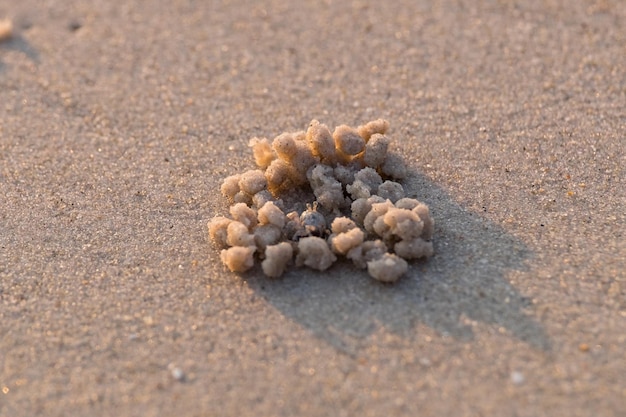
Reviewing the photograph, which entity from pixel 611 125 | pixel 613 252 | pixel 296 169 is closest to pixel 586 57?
pixel 611 125

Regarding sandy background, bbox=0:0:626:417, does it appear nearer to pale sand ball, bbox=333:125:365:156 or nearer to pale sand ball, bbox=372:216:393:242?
pale sand ball, bbox=372:216:393:242

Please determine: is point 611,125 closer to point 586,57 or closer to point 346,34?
point 586,57

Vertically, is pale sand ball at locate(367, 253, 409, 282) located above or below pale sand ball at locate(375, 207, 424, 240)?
below

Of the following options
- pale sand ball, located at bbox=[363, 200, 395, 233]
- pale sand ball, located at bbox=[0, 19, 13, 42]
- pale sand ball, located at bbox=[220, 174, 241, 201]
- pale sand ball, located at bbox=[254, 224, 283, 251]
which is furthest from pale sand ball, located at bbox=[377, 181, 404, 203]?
pale sand ball, located at bbox=[0, 19, 13, 42]

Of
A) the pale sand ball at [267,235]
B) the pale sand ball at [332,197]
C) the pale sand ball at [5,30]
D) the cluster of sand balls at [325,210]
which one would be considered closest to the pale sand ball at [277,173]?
the cluster of sand balls at [325,210]

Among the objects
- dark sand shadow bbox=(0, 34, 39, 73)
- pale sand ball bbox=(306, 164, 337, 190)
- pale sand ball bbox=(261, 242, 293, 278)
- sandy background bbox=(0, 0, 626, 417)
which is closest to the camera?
sandy background bbox=(0, 0, 626, 417)

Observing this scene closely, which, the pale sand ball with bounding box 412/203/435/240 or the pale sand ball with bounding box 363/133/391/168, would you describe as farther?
the pale sand ball with bounding box 363/133/391/168

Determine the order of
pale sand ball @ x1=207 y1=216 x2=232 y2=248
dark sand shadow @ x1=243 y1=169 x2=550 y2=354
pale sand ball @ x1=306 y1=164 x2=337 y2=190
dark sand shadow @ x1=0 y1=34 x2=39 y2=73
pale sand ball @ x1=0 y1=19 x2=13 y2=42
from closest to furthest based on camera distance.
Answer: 1. dark sand shadow @ x1=243 y1=169 x2=550 y2=354
2. pale sand ball @ x1=207 y1=216 x2=232 y2=248
3. pale sand ball @ x1=306 y1=164 x2=337 y2=190
4. dark sand shadow @ x1=0 y1=34 x2=39 y2=73
5. pale sand ball @ x1=0 y1=19 x2=13 y2=42

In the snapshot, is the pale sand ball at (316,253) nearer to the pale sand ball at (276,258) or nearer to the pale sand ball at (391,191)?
the pale sand ball at (276,258)
